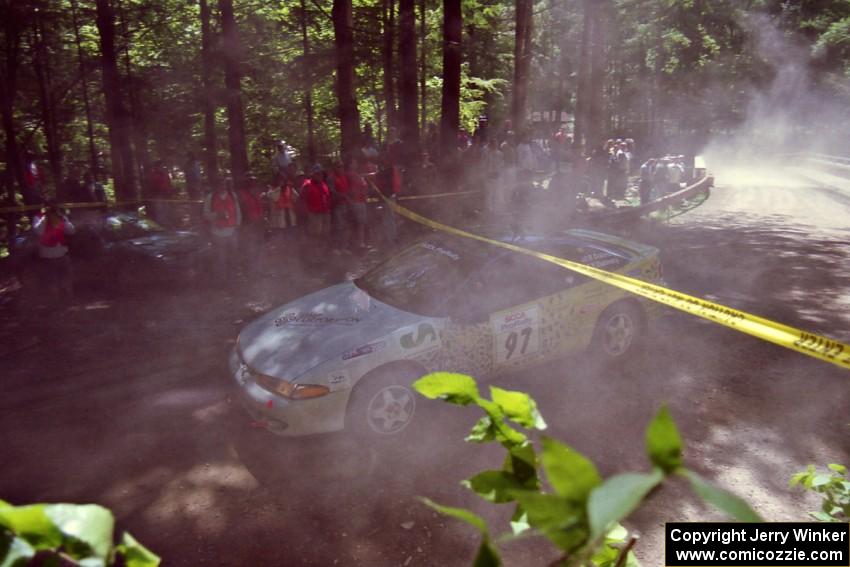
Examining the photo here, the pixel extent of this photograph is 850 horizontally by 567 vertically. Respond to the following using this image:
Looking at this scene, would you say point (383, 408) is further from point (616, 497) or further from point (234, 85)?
point (234, 85)

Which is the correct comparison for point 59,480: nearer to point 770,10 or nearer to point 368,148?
point 368,148

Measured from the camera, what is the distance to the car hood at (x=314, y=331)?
4.84 metres

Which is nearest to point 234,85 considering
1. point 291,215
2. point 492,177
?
point 291,215

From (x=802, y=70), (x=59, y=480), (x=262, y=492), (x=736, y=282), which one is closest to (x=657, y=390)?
(x=262, y=492)

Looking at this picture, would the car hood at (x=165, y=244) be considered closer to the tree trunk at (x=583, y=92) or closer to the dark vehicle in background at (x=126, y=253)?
the dark vehicle in background at (x=126, y=253)

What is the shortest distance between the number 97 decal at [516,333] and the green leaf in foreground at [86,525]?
4.57 meters

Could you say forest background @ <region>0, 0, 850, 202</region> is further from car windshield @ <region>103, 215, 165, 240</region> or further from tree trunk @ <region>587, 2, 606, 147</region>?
car windshield @ <region>103, 215, 165, 240</region>

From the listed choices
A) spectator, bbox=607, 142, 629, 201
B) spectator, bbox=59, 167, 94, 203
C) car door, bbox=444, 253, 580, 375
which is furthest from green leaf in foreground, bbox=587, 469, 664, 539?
spectator, bbox=607, 142, 629, 201

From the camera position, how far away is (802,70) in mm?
38312

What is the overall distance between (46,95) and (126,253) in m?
10.6

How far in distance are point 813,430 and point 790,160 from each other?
39.6m

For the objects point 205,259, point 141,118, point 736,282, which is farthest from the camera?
point 141,118

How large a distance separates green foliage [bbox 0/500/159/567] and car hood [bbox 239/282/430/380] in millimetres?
3840

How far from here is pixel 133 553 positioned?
0.97 metres
